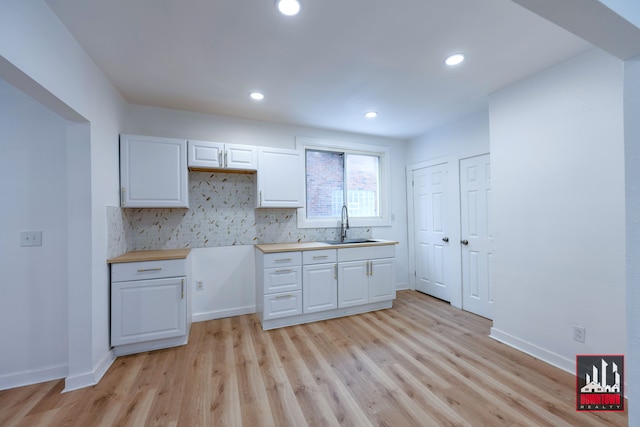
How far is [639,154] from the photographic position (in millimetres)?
1002

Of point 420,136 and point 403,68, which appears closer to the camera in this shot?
point 403,68

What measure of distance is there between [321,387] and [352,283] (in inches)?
56.0

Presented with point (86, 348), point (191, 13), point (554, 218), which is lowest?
point (86, 348)

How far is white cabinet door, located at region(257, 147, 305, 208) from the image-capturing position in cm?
303

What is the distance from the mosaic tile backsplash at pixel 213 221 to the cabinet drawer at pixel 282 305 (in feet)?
2.68

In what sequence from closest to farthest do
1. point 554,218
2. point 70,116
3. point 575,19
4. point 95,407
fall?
point 575,19, point 95,407, point 70,116, point 554,218

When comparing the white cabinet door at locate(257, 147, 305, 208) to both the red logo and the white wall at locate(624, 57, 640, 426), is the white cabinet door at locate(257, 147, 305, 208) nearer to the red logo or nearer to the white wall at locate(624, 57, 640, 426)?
the white wall at locate(624, 57, 640, 426)

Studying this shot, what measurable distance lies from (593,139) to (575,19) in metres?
1.42

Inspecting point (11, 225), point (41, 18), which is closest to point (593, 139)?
point (41, 18)

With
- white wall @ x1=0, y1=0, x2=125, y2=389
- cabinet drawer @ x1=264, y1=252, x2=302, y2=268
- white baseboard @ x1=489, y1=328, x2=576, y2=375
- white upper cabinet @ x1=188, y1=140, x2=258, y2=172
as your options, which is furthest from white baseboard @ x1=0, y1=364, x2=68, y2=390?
white baseboard @ x1=489, y1=328, x2=576, y2=375

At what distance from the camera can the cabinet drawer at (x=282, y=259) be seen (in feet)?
9.04

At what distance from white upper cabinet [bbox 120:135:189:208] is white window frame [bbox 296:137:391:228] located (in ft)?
4.81

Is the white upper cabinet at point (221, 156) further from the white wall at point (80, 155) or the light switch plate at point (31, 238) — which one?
the light switch plate at point (31, 238)

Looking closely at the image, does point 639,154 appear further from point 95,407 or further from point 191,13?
point 95,407
